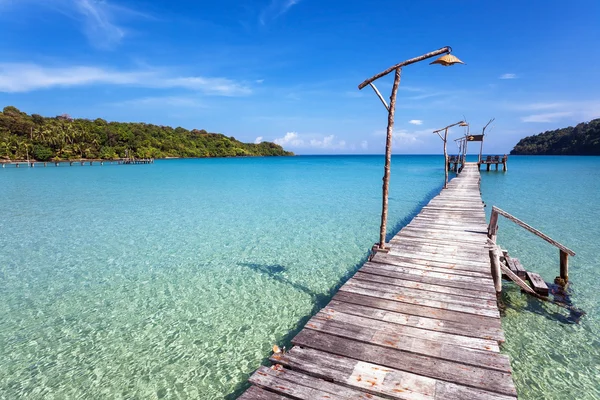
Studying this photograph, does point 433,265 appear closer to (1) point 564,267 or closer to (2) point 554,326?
(2) point 554,326

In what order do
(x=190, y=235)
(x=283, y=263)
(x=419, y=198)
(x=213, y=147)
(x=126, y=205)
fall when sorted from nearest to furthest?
(x=283, y=263) < (x=190, y=235) < (x=126, y=205) < (x=419, y=198) < (x=213, y=147)

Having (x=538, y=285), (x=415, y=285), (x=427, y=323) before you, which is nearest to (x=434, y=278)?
(x=415, y=285)

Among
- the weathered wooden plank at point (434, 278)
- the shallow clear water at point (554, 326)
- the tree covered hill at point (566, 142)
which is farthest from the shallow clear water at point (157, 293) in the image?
the tree covered hill at point (566, 142)

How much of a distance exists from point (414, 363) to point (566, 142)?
161 metres

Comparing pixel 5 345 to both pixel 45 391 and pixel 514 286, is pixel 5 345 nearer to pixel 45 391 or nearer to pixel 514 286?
pixel 45 391

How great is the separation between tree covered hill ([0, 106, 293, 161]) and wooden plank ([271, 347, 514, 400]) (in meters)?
97.9

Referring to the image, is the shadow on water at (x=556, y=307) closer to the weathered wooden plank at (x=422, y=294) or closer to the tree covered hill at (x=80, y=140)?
the weathered wooden plank at (x=422, y=294)

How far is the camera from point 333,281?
827 centimetres

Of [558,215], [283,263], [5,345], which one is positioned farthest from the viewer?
[558,215]

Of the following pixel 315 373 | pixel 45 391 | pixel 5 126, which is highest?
pixel 5 126

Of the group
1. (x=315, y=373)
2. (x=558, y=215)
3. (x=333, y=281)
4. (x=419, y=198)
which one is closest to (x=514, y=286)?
(x=333, y=281)

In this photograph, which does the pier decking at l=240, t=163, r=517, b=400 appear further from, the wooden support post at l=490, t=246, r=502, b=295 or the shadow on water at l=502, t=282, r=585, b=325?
the shadow on water at l=502, t=282, r=585, b=325

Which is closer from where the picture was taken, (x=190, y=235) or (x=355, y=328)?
(x=355, y=328)

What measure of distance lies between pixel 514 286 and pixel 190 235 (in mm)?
11411
